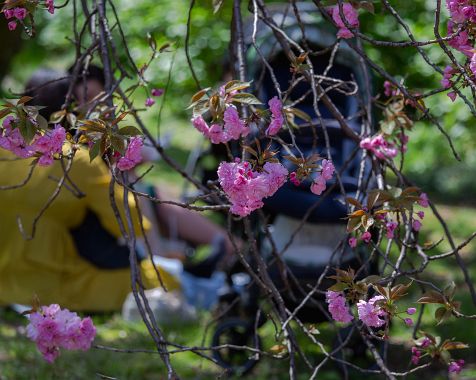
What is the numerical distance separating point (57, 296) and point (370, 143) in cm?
281

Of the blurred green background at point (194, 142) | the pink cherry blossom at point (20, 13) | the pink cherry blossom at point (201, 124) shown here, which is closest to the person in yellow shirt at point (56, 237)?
the blurred green background at point (194, 142)

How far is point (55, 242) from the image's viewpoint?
4.76 meters

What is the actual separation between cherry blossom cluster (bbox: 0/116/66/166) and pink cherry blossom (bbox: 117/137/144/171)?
0.44 ft

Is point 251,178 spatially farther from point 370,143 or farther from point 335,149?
point 335,149

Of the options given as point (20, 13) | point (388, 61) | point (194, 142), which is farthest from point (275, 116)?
point (194, 142)

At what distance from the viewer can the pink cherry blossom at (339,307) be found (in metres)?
2.06

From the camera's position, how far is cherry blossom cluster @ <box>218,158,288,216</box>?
175cm

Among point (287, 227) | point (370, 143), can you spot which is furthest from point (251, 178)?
point (287, 227)

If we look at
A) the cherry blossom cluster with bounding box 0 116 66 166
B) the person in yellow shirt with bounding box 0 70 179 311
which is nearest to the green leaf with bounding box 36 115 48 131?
the cherry blossom cluster with bounding box 0 116 66 166

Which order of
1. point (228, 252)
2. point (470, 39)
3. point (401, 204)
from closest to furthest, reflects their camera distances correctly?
1. point (401, 204)
2. point (470, 39)
3. point (228, 252)

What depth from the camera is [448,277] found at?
18.9 ft

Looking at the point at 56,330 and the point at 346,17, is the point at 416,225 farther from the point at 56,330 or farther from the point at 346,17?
the point at 56,330

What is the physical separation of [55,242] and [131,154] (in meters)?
2.90

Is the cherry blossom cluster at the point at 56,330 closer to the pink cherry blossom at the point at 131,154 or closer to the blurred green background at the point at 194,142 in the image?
the pink cherry blossom at the point at 131,154
